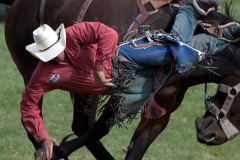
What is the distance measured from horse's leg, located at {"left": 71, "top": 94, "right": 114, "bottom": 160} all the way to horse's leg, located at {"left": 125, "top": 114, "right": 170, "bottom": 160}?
446 millimetres

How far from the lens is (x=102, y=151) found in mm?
7062

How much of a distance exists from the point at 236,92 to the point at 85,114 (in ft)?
5.38

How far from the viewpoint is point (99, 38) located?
5820 millimetres

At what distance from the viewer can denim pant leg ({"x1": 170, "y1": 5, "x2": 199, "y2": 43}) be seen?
6.16m

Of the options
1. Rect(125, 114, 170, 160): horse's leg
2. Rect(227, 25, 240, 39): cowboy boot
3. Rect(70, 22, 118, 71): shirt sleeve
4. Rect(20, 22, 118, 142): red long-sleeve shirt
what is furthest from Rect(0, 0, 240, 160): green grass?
Rect(70, 22, 118, 71): shirt sleeve

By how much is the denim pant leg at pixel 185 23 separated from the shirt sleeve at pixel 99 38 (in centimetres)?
54

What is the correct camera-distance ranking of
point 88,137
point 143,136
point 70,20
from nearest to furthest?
point 143,136 → point 88,137 → point 70,20

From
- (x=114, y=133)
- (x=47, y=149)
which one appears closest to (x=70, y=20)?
(x=47, y=149)

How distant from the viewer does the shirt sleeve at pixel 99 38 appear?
5.82 meters

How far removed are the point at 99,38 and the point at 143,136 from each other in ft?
3.76

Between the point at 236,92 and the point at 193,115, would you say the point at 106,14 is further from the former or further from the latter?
the point at 193,115

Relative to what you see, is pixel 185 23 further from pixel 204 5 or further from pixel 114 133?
pixel 114 133

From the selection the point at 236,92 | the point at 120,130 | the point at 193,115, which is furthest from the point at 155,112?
the point at 193,115

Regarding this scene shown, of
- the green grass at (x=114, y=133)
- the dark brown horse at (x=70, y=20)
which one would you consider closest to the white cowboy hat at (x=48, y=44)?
the dark brown horse at (x=70, y=20)
